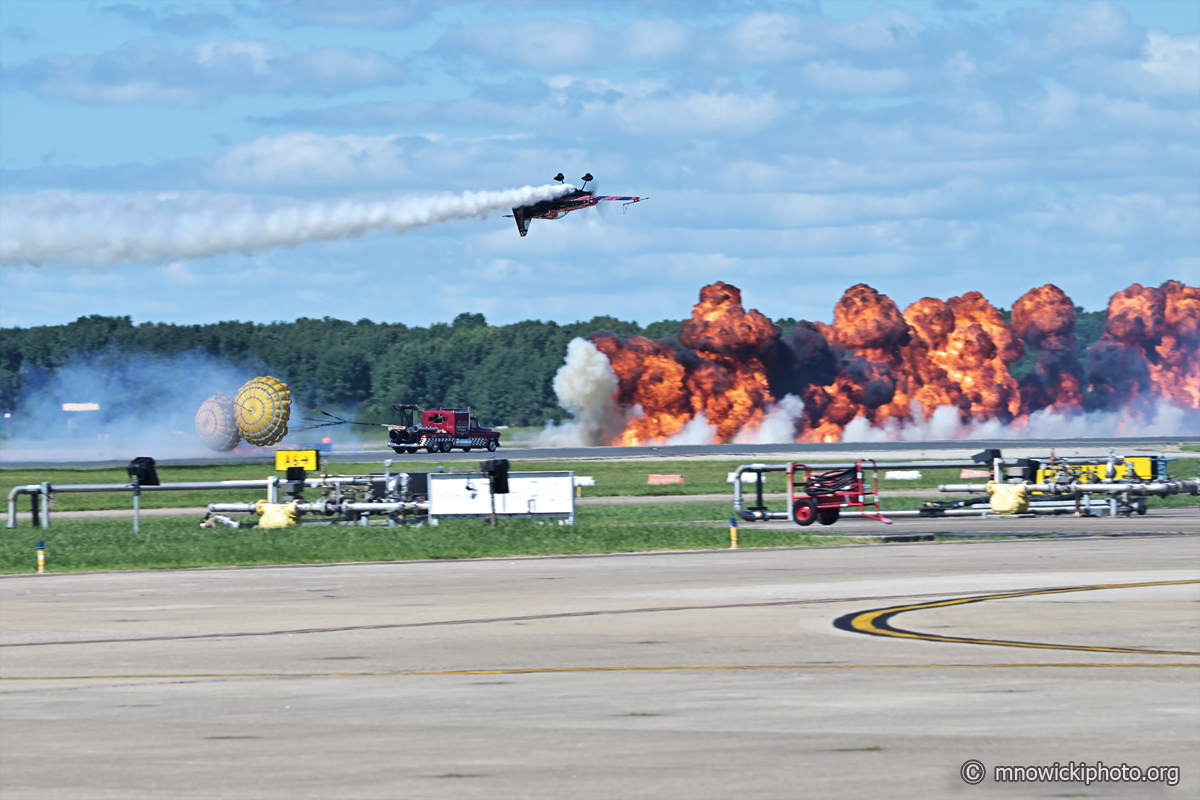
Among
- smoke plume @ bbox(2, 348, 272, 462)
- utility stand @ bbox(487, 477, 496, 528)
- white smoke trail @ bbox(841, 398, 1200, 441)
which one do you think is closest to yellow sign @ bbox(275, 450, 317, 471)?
utility stand @ bbox(487, 477, 496, 528)

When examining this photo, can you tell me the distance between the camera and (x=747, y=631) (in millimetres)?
17781

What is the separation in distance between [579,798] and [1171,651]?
30.5ft

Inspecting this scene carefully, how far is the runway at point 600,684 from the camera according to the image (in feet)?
32.9

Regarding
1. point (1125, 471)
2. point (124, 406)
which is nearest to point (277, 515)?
point (1125, 471)

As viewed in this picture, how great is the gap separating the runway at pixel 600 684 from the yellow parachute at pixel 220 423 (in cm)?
6495

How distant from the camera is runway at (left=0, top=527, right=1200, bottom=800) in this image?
1002 cm

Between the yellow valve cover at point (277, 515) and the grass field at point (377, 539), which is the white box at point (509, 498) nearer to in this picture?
the grass field at point (377, 539)

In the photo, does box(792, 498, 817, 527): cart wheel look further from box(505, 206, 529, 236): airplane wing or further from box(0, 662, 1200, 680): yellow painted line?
box(0, 662, 1200, 680): yellow painted line

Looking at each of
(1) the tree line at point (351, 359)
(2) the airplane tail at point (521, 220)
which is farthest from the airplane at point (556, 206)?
(1) the tree line at point (351, 359)

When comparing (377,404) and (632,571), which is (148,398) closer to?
(377,404)

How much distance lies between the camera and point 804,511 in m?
38.1

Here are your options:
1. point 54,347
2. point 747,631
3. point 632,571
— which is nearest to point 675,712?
point 747,631

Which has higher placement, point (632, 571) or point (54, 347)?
point (54, 347)

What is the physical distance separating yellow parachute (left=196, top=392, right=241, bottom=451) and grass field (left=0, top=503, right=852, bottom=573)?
49822mm
